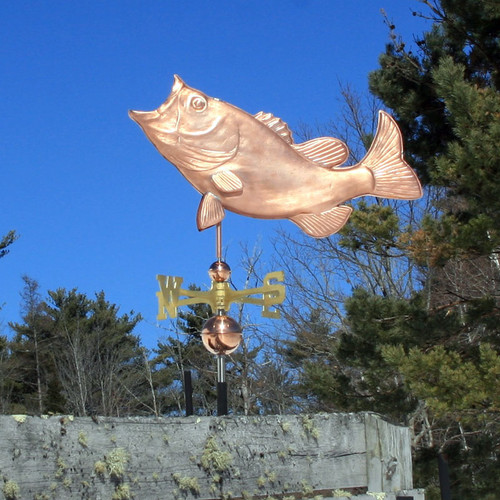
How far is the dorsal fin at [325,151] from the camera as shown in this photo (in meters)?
4.37

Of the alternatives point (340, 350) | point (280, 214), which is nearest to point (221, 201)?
point (280, 214)

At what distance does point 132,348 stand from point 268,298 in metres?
16.5

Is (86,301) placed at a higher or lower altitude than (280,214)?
higher

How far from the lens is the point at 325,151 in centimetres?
444

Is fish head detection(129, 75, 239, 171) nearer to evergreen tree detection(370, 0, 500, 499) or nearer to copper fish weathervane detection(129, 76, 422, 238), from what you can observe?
copper fish weathervane detection(129, 76, 422, 238)

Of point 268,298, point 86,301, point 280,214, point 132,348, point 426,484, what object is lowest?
point 426,484

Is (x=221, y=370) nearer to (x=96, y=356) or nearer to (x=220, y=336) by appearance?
(x=220, y=336)

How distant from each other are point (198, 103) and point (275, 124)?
18.8 inches

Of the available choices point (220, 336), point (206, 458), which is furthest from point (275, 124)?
point (206, 458)

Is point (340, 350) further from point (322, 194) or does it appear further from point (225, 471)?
point (225, 471)

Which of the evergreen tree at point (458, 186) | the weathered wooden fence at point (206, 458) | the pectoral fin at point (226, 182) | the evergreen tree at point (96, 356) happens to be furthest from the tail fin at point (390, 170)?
the evergreen tree at point (96, 356)

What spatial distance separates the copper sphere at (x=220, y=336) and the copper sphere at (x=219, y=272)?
0.70ft

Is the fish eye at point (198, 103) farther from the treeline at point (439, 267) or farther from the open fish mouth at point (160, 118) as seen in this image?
the treeline at point (439, 267)

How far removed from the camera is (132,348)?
20.4 meters
